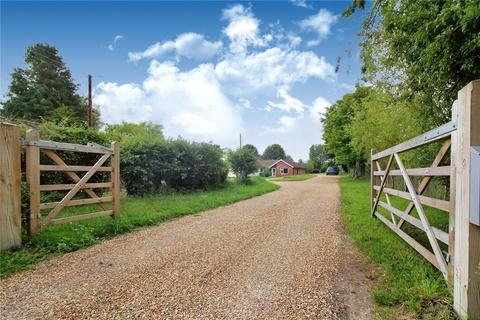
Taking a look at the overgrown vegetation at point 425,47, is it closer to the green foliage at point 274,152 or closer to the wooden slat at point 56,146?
the wooden slat at point 56,146

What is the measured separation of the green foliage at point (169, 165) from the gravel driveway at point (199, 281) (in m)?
5.61

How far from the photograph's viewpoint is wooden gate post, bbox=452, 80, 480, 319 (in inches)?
81.2

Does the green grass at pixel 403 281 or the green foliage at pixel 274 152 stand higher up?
the green foliage at pixel 274 152

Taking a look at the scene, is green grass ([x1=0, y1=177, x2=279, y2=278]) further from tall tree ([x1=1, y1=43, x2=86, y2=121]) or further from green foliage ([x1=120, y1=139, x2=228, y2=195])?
tall tree ([x1=1, y1=43, x2=86, y2=121])

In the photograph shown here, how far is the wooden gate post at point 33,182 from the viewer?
14.8ft

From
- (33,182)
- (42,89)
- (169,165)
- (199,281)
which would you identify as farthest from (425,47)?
(42,89)

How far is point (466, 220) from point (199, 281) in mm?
2768

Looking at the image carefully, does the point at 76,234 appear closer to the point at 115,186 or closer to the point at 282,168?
the point at 115,186

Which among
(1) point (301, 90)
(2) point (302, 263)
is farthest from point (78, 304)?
(1) point (301, 90)

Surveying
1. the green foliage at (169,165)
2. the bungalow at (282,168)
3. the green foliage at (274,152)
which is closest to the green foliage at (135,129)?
the green foliage at (169,165)

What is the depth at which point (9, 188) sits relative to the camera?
4.01 metres

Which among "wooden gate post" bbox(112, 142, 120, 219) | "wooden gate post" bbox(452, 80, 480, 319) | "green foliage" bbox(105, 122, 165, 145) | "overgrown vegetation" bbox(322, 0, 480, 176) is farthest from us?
"green foliage" bbox(105, 122, 165, 145)

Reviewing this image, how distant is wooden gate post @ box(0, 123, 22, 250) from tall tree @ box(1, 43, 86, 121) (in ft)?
80.9

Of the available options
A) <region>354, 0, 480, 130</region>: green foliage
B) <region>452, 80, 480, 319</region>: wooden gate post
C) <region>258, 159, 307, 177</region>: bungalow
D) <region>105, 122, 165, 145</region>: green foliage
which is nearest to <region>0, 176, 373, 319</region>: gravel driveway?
<region>452, 80, 480, 319</region>: wooden gate post
